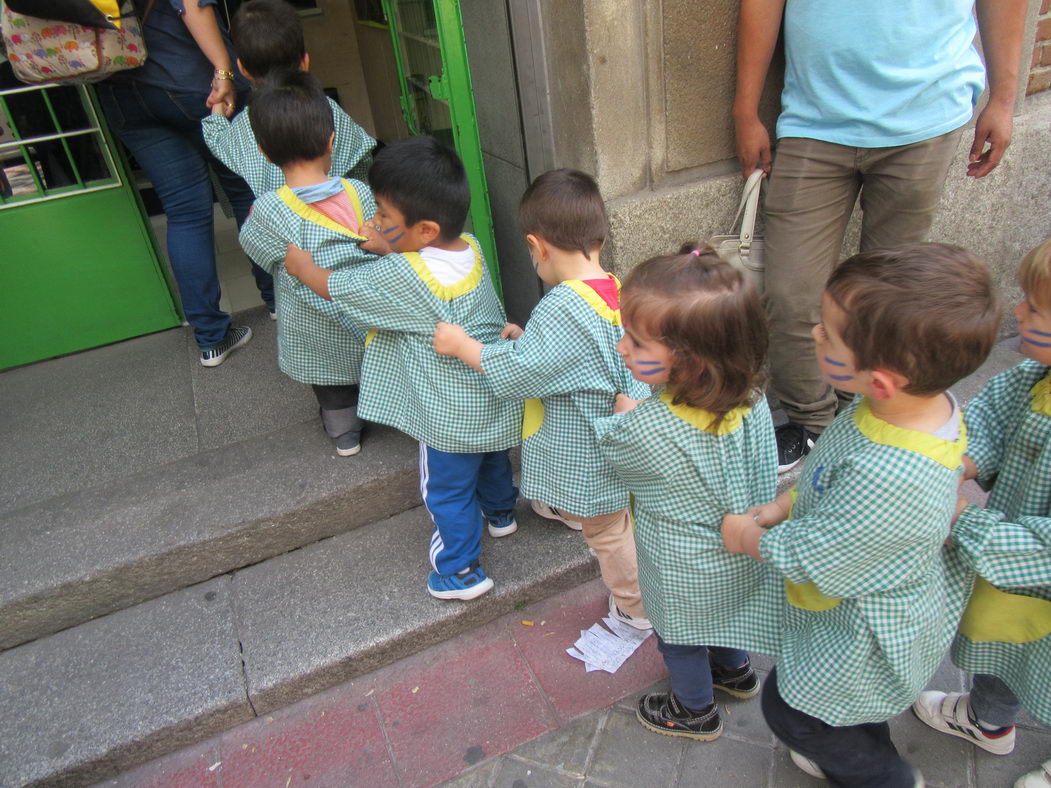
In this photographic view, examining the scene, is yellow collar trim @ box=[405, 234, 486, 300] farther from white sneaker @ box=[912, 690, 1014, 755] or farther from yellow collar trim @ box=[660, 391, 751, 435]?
white sneaker @ box=[912, 690, 1014, 755]

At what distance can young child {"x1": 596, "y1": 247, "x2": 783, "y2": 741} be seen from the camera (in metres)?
1.52

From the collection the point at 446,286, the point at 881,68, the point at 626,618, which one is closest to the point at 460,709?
the point at 626,618

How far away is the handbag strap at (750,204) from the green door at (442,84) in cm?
105

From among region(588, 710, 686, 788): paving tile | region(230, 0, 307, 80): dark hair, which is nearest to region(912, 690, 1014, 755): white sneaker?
region(588, 710, 686, 788): paving tile

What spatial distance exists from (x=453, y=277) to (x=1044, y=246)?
1.37m

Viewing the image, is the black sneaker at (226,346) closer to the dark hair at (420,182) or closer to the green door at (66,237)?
the green door at (66,237)

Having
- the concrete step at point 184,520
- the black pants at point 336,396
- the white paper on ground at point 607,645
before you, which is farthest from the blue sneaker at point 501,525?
the black pants at point 336,396

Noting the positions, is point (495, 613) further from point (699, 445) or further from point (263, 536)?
point (699, 445)

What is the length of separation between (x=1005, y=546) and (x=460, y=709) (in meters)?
1.53

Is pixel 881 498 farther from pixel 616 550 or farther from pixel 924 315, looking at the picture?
pixel 616 550

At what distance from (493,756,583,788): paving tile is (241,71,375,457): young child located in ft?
4.74

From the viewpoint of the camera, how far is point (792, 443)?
298 cm

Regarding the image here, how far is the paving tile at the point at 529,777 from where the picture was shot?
2.05 m

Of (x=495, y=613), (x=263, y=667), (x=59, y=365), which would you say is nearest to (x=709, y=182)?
(x=495, y=613)
